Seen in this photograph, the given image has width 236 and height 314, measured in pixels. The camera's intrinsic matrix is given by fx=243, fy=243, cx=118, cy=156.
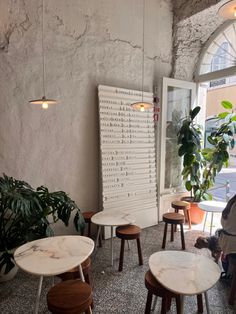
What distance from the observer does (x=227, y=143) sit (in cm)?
367

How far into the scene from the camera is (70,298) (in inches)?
59.0

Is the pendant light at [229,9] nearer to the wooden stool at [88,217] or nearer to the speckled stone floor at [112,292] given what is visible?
the speckled stone floor at [112,292]

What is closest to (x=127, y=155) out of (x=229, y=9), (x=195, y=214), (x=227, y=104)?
(x=195, y=214)

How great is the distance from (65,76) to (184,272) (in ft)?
8.29

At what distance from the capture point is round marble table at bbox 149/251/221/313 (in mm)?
1438

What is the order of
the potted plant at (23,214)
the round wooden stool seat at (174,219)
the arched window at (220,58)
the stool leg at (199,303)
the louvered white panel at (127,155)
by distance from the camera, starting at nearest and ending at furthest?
the stool leg at (199,303), the potted plant at (23,214), the round wooden stool seat at (174,219), the louvered white panel at (127,155), the arched window at (220,58)

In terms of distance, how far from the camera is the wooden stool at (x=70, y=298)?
1435 mm

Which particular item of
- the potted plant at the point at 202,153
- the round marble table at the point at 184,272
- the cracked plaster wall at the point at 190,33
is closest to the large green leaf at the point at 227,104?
the potted plant at the point at 202,153

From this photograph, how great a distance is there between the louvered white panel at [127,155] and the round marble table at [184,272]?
1.66m

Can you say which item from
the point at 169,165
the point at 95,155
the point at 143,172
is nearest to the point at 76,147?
the point at 95,155

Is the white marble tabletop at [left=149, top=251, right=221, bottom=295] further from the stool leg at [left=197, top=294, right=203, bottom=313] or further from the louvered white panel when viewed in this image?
the louvered white panel

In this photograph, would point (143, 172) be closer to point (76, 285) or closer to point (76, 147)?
point (76, 147)

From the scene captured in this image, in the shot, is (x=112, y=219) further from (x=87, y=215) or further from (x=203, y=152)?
(x=203, y=152)

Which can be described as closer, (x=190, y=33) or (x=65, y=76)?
(x=65, y=76)
